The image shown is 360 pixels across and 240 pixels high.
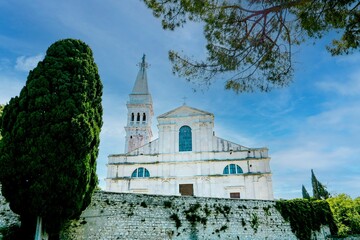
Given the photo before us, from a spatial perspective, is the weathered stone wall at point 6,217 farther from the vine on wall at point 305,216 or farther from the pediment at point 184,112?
the pediment at point 184,112

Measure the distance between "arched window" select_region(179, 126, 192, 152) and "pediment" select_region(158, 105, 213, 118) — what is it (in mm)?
1427

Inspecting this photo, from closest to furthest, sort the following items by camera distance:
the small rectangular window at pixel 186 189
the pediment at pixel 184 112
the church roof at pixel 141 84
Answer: the small rectangular window at pixel 186 189 → the pediment at pixel 184 112 → the church roof at pixel 141 84

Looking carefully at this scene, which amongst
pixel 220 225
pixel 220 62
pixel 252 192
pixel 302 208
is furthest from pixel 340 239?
pixel 220 62

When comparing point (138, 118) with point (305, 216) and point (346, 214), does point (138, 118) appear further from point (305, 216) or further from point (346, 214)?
point (346, 214)

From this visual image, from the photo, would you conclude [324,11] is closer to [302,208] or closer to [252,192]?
[302,208]

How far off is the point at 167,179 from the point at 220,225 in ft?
41.6

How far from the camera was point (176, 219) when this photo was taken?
41.0ft

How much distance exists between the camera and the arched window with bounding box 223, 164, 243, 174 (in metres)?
24.9

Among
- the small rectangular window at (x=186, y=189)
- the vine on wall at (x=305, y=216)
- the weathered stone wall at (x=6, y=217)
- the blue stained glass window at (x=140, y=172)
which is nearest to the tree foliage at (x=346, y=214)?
the vine on wall at (x=305, y=216)

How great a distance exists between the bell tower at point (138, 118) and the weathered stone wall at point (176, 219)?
21.7 m

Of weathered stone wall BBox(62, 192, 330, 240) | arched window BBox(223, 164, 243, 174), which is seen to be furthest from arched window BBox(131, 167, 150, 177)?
weathered stone wall BBox(62, 192, 330, 240)

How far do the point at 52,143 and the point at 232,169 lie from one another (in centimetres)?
1874

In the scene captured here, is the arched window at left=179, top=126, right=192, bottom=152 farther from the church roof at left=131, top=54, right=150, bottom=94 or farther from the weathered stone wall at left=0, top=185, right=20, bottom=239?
the weathered stone wall at left=0, top=185, right=20, bottom=239

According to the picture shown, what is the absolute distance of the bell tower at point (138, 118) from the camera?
34.3 meters
